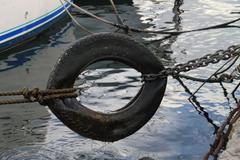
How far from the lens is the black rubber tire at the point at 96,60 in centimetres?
577

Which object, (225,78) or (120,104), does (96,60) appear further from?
(120,104)

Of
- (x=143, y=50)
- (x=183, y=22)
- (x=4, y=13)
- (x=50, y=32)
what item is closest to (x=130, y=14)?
(x=183, y=22)

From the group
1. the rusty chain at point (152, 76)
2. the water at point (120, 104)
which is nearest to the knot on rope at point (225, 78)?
the rusty chain at point (152, 76)

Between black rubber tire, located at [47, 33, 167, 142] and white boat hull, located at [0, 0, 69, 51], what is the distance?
6363 millimetres

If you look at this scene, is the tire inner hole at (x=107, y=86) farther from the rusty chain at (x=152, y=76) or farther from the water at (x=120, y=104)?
the rusty chain at (x=152, y=76)

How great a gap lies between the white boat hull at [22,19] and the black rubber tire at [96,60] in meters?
6.36

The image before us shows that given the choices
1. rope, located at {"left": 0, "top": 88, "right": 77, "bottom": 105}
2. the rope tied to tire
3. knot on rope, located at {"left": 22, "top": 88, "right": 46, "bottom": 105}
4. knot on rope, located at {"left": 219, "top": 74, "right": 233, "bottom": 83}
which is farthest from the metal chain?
knot on rope, located at {"left": 22, "top": 88, "right": 46, "bottom": 105}

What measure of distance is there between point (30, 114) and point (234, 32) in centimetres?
793

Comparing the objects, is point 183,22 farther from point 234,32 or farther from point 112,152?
point 112,152

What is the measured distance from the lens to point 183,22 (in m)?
15.7

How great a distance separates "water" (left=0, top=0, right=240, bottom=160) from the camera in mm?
7125

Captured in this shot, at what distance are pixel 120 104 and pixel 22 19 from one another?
517cm

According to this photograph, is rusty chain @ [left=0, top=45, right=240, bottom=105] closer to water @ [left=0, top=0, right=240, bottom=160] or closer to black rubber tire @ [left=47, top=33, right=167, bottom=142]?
black rubber tire @ [left=47, top=33, right=167, bottom=142]

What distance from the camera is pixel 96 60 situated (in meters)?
5.96
